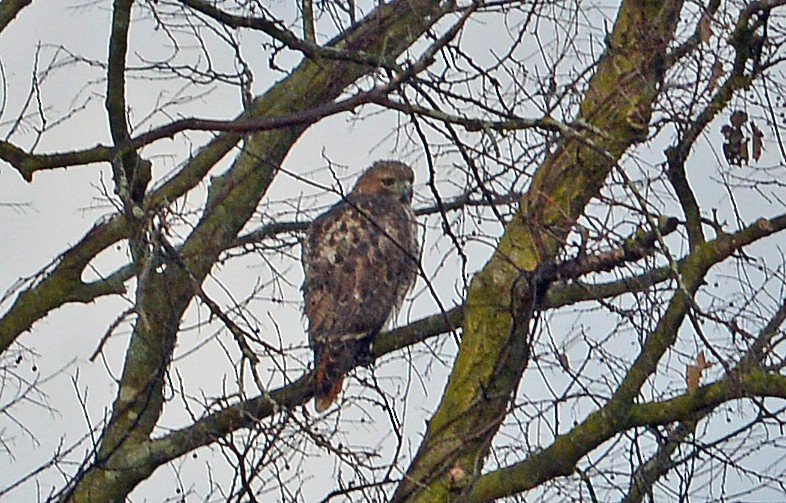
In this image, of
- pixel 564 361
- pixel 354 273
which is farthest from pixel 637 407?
pixel 354 273

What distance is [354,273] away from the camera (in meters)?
8.78

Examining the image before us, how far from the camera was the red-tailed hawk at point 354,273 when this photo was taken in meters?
8.41

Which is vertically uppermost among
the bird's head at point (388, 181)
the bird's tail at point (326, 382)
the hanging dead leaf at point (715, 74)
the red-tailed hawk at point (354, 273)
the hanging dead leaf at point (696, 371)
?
the bird's head at point (388, 181)

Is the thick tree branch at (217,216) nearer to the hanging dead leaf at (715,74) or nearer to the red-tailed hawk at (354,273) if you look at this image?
the red-tailed hawk at (354,273)

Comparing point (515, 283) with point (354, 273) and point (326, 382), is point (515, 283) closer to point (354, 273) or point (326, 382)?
point (326, 382)

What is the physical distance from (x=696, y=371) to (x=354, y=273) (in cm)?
309

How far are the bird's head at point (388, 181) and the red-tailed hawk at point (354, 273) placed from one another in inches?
11.2

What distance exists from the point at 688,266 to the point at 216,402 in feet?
6.67

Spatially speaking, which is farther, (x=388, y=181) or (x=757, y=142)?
(x=388, y=181)

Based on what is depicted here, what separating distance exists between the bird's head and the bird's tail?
179cm

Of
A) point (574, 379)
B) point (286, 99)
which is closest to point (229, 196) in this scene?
point (286, 99)

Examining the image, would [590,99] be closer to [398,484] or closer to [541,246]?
[541,246]

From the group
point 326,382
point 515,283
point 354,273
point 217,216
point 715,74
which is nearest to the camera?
point 715,74

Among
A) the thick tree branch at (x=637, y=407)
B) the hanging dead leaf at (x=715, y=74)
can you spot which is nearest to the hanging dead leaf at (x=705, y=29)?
the hanging dead leaf at (x=715, y=74)
